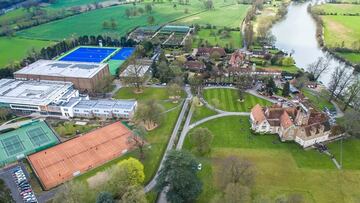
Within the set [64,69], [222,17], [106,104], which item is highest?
[222,17]

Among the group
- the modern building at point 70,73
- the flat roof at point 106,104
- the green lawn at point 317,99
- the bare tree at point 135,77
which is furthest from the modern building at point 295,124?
the modern building at point 70,73

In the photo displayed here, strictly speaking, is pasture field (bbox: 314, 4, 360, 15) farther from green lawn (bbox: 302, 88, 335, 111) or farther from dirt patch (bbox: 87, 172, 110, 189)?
dirt patch (bbox: 87, 172, 110, 189)

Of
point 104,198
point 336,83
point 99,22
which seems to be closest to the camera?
point 104,198

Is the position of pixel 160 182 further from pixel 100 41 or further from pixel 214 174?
pixel 100 41

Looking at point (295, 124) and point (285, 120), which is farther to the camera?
point (285, 120)

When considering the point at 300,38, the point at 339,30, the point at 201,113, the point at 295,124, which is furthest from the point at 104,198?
the point at 339,30

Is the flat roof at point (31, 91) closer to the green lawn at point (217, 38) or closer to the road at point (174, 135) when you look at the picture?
the road at point (174, 135)

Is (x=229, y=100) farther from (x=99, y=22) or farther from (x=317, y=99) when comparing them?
(x=99, y=22)
